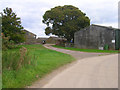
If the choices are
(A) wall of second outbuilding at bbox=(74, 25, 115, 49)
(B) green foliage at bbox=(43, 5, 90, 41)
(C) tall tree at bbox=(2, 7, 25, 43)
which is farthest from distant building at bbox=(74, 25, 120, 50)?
(C) tall tree at bbox=(2, 7, 25, 43)

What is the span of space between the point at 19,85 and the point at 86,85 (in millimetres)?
2655

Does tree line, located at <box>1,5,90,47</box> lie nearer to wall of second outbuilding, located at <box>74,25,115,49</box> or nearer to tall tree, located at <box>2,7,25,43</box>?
wall of second outbuilding, located at <box>74,25,115,49</box>

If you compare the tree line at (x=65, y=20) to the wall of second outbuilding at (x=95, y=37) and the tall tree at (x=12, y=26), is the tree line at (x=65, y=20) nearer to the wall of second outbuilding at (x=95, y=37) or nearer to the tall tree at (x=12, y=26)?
the wall of second outbuilding at (x=95, y=37)

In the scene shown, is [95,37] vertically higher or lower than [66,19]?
lower

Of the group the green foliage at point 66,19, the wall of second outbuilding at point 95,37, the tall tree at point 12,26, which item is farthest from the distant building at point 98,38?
the tall tree at point 12,26

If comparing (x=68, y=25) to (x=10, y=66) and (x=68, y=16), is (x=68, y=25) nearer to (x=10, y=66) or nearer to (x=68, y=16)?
(x=68, y=16)

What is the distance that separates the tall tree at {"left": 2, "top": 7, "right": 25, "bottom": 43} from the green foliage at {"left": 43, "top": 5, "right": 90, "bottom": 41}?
1468 centimetres

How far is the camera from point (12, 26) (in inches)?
1057

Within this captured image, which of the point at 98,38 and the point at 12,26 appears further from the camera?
the point at 98,38

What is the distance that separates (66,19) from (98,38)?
10746 mm

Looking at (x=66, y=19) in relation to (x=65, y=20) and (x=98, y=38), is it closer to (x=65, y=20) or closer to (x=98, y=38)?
(x=65, y=20)

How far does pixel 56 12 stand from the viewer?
134 feet

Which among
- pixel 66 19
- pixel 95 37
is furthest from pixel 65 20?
pixel 95 37

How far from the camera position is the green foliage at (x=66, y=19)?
133 ft
